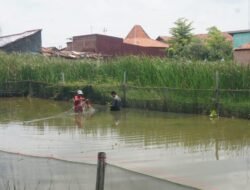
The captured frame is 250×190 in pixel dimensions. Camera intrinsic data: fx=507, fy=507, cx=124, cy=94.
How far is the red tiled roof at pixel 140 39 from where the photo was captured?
45938mm

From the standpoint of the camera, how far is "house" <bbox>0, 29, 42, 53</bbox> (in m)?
37.1

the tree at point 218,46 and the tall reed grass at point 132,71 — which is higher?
the tree at point 218,46

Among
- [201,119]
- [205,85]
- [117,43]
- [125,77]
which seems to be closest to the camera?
[201,119]

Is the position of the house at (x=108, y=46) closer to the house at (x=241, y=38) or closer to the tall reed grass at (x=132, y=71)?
the house at (x=241, y=38)

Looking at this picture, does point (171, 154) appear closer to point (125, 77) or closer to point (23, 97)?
point (125, 77)

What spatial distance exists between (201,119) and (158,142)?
4.89 metres

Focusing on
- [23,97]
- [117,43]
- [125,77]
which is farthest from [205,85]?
[117,43]

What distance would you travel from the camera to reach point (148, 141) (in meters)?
12.0

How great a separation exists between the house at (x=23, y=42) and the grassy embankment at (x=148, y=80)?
9118mm

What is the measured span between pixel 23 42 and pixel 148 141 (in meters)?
27.8

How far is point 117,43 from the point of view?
1587 inches

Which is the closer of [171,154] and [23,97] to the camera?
[171,154]

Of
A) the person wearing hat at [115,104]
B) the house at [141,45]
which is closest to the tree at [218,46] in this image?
the house at [141,45]

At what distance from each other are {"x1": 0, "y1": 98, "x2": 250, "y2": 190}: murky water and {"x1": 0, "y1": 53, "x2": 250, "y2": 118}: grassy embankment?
77 centimetres
